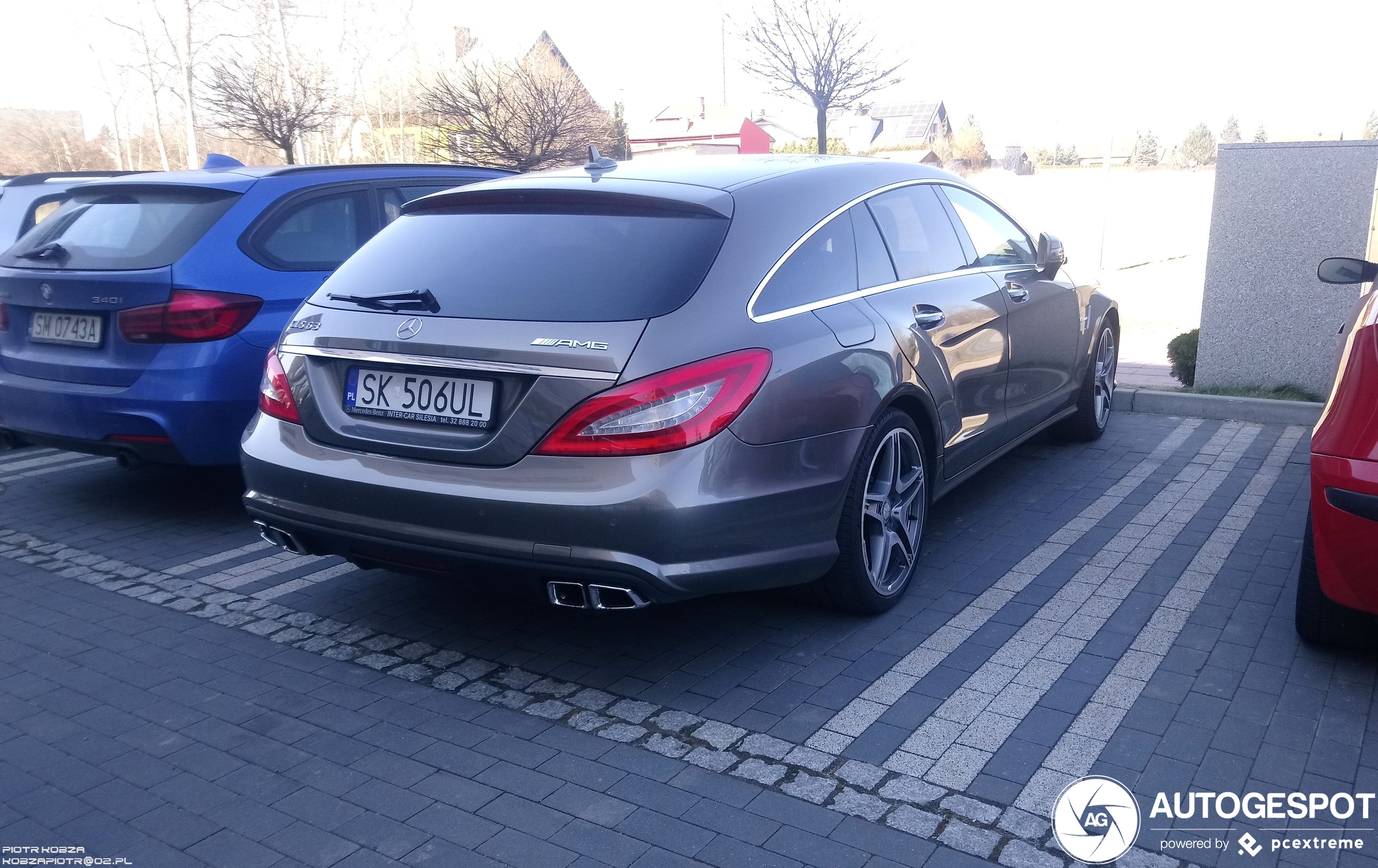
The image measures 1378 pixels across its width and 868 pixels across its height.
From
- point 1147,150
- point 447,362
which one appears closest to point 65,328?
point 447,362

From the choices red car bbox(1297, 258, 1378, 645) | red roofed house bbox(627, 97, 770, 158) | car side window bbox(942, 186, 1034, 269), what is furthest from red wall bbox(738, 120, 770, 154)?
red car bbox(1297, 258, 1378, 645)

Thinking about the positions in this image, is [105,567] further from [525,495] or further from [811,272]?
[811,272]

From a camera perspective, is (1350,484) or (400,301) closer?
(1350,484)

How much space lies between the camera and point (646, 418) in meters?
3.16

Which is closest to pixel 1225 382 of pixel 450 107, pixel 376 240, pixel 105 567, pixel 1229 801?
pixel 1229 801

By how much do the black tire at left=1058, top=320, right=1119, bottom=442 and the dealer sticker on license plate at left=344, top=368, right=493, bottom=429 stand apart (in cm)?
409

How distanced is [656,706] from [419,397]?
3.99ft

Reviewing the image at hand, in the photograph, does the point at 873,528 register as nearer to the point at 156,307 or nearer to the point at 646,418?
the point at 646,418

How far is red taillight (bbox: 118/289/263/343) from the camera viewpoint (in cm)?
494

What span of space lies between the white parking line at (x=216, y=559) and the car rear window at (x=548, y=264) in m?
1.64

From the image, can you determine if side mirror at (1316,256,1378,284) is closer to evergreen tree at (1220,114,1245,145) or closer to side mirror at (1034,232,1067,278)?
side mirror at (1034,232,1067,278)
